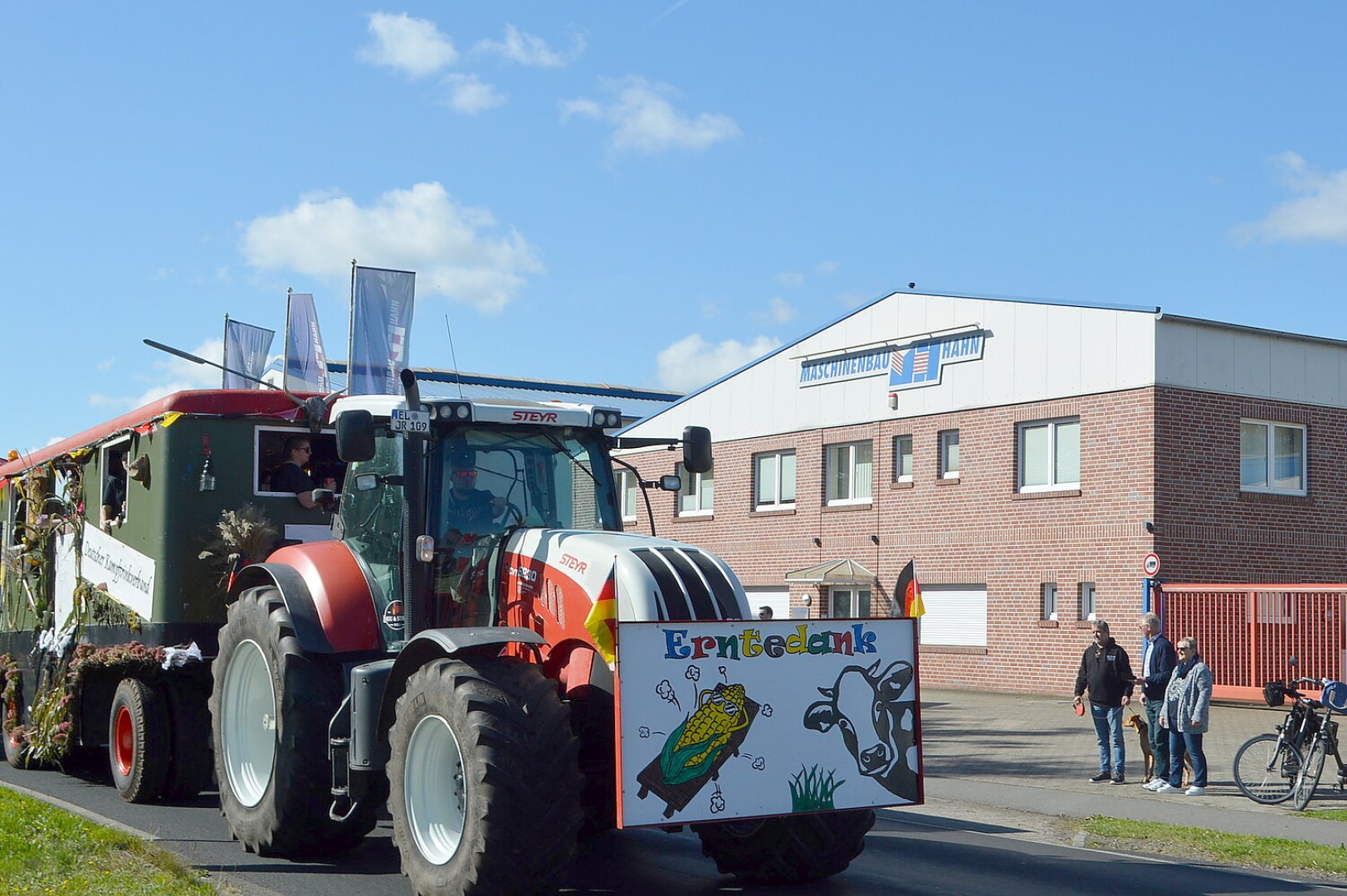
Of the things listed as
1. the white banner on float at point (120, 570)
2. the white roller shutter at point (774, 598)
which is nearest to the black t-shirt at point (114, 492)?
the white banner on float at point (120, 570)

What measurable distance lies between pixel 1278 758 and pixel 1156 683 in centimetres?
157

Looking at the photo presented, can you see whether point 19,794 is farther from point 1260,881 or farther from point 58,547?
point 1260,881

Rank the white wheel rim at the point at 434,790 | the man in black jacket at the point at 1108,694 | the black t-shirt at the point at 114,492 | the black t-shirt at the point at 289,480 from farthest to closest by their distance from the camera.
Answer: the man in black jacket at the point at 1108,694
the black t-shirt at the point at 114,492
the black t-shirt at the point at 289,480
the white wheel rim at the point at 434,790

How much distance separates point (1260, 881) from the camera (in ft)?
31.5

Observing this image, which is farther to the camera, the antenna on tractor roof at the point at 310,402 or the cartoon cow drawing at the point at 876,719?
the antenna on tractor roof at the point at 310,402

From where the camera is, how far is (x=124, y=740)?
39.0 feet

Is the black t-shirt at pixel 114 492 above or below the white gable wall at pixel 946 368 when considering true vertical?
below

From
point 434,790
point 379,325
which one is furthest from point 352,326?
point 434,790

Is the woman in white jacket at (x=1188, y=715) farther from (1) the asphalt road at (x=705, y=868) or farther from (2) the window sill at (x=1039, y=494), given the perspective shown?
(2) the window sill at (x=1039, y=494)

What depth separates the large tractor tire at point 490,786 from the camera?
7047mm

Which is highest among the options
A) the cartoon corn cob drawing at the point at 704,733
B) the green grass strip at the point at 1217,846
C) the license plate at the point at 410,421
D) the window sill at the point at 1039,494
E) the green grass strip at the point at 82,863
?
the window sill at the point at 1039,494

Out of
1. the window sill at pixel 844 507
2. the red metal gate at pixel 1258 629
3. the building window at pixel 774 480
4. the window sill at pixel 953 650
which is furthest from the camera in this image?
the building window at pixel 774 480

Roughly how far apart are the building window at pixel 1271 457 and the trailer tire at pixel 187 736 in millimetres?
20148

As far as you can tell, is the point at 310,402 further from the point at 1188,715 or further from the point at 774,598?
the point at 774,598
